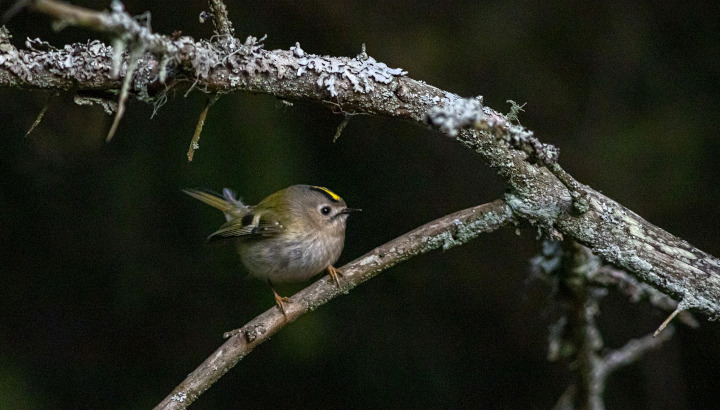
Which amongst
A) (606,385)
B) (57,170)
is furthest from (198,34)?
(606,385)

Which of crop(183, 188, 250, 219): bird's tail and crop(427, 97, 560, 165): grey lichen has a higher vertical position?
crop(183, 188, 250, 219): bird's tail

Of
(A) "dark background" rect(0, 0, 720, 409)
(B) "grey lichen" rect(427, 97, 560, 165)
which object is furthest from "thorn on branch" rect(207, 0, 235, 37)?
(A) "dark background" rect(0, 0, 720, 409)

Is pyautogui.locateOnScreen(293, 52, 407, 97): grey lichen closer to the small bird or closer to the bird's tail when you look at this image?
the small bird

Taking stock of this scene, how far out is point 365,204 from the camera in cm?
363

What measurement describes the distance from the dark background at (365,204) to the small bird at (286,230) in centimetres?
9

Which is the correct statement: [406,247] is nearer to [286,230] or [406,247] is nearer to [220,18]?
[220,18]

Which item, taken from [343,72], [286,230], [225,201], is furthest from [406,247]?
[225,201]

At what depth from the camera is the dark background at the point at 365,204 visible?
122 inches

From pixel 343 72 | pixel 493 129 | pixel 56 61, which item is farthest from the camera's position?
pixel 343 72

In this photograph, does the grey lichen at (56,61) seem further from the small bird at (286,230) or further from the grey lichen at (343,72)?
the small bird at (286,230)

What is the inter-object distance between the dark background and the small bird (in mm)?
90

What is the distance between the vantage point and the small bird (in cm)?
297

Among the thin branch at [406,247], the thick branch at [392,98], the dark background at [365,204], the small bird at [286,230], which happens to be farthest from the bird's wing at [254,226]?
the thick branch at [392,98]

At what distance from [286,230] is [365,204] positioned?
0.68 meters
